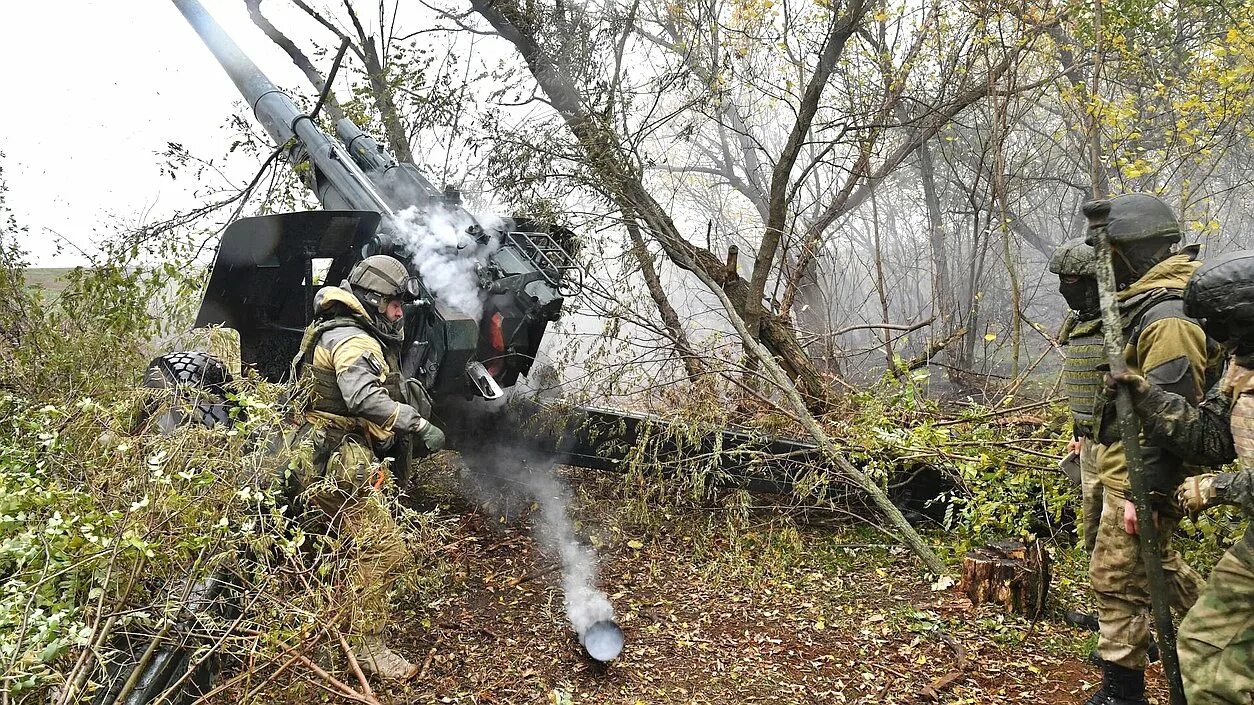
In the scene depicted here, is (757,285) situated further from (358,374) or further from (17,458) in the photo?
(17,458)

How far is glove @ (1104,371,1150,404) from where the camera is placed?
9.25ft

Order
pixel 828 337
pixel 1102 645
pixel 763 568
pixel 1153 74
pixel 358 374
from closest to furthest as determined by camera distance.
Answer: pixel 1102 645 → pixel 358 374 → pixel 763 568 → pixel 828 337 → pixel 1153 74

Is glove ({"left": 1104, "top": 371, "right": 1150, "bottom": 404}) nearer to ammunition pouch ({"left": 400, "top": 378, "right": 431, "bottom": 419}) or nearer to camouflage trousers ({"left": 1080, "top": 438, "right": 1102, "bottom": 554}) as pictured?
camouflage trousers ({"left": 1080, "top": 438, "right": 1102, "bottom": 554})

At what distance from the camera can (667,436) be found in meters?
5.52

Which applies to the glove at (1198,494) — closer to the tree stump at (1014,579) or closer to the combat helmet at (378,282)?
the tree stump at (1014,579)

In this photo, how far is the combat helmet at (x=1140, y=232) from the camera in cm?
329

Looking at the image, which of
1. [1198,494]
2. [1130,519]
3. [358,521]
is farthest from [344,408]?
[1198,494]

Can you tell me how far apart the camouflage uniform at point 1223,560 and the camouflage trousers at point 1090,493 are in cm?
87

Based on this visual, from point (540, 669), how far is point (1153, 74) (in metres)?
8.48

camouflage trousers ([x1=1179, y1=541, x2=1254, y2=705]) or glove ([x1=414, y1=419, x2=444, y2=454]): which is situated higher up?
glove ([x1=414, y1=419, x2=444, y2=454])

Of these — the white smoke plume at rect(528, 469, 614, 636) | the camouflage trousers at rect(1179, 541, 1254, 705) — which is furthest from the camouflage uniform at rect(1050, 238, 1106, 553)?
the white smoke plume at rect(528, 469, 614, 636)

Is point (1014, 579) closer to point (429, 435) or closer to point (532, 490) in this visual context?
point (429, 435)

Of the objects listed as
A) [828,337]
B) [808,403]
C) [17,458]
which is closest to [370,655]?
[17,458]

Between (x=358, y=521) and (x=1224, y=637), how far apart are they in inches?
137
